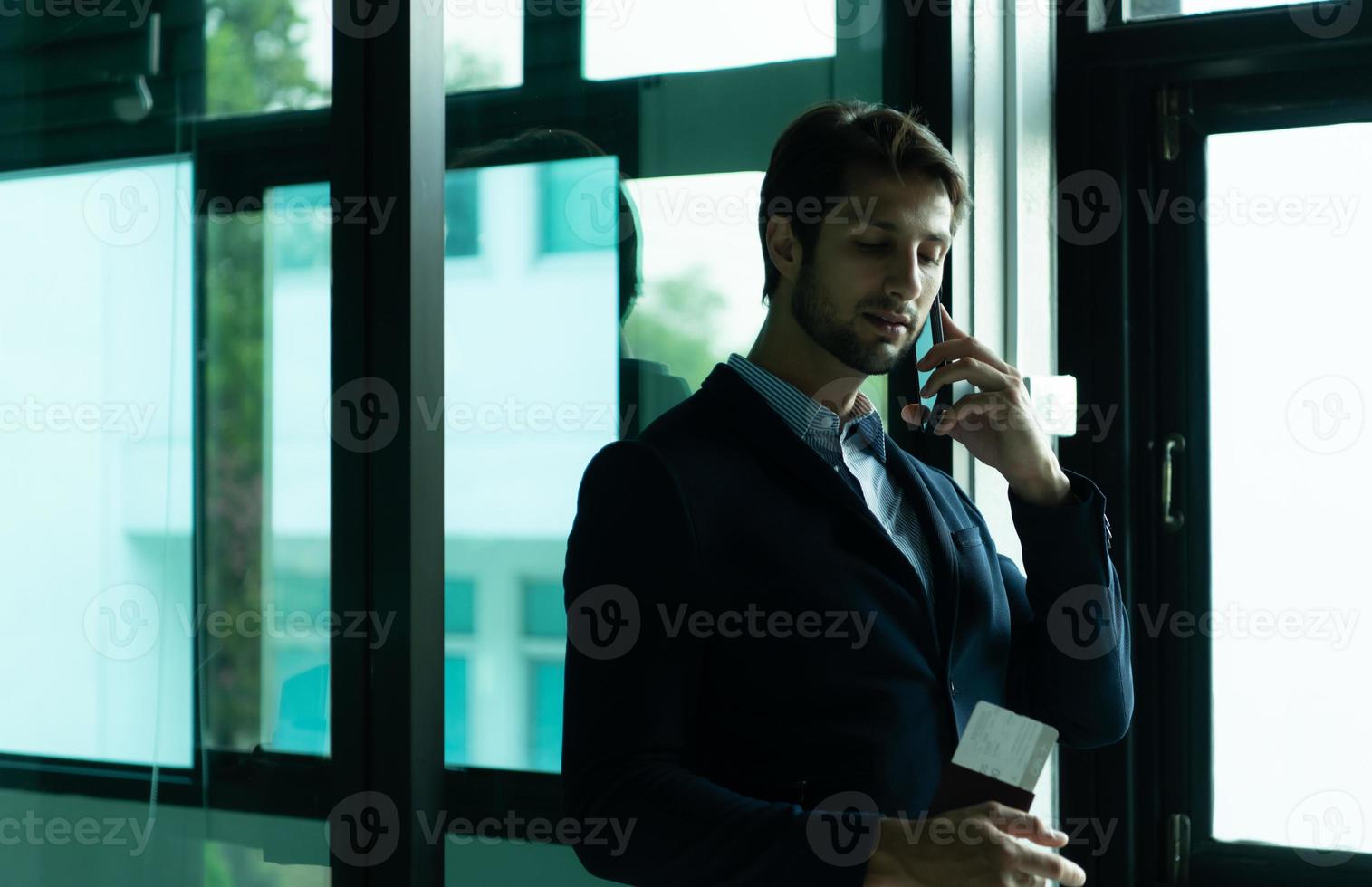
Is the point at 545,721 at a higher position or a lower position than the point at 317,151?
lower

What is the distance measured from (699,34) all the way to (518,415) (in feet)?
2.28

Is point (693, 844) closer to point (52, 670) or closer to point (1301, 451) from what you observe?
point (52, 670)

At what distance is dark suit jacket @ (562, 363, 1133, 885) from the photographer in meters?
1.14

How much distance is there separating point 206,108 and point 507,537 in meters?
0.55

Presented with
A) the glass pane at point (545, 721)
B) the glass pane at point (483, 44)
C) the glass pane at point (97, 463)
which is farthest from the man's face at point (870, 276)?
the glass pane at point (97, 463)

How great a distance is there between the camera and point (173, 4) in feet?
3.59

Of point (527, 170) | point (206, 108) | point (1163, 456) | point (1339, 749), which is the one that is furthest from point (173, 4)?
point (1339, 749)

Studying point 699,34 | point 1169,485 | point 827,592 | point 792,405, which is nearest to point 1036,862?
point 827,592

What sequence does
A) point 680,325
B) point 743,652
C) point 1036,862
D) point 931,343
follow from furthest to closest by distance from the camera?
point 680,325 < point 931,343 < point 743,652 < point 1036,862

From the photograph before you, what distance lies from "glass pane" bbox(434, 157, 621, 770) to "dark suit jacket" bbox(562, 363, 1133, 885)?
0.63 ft

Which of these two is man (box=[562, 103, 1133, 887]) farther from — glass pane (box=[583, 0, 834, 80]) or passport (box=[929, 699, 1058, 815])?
glass pane (box=[583, 0, 834, 80])

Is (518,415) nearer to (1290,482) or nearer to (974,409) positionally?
(974,409)

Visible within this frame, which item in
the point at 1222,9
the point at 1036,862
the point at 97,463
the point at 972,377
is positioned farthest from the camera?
the point at 1222,9

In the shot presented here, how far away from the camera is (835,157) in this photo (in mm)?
1448
